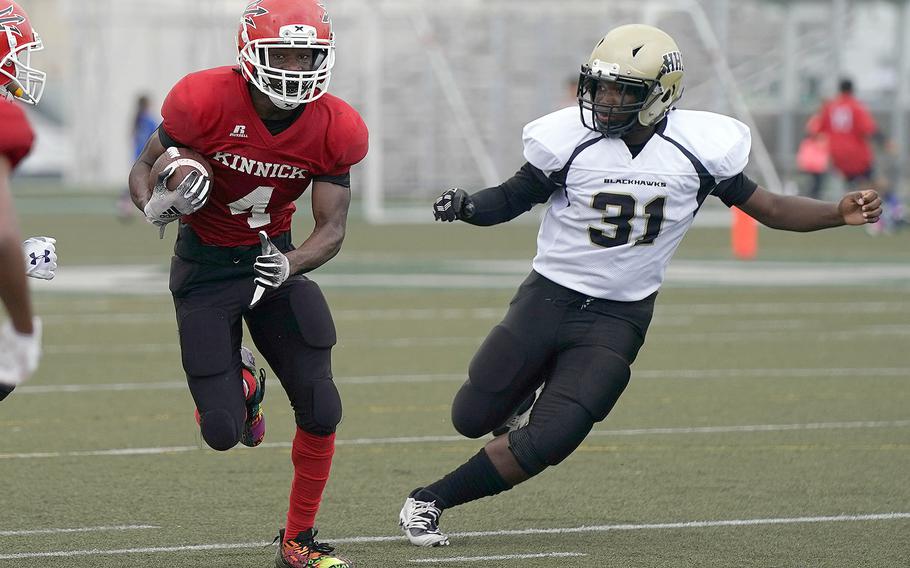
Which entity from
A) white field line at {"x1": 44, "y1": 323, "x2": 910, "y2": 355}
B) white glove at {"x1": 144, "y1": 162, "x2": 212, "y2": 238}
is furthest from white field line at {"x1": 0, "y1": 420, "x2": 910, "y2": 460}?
white field line at {"x1": 44, "y1": 323, "x2": 910, "y2": 355}

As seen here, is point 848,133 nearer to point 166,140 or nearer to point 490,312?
point 490,312

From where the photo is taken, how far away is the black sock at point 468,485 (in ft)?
17.7

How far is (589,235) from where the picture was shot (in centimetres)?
553

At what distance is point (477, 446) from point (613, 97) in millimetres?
2248

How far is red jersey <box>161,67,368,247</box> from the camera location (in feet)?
16.9

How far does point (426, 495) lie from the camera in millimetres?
5453

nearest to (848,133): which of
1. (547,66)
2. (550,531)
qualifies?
(547,66)

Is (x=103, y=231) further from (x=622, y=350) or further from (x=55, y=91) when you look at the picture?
(x=55, y=91)

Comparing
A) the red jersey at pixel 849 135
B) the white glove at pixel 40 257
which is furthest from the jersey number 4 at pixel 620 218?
the red jersey at pixel 849 135

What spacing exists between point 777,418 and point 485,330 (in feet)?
11.2

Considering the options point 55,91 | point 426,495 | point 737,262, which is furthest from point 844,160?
point 55,91

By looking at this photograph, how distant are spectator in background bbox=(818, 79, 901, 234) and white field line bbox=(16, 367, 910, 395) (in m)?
11.1

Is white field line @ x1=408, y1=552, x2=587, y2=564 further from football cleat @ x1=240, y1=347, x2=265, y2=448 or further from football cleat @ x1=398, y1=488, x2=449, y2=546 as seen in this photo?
football cleat @ x1=240, y1=347, x2=265, y2=448

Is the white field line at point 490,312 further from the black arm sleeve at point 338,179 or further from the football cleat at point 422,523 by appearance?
the black arm sleeve at point 338,179
